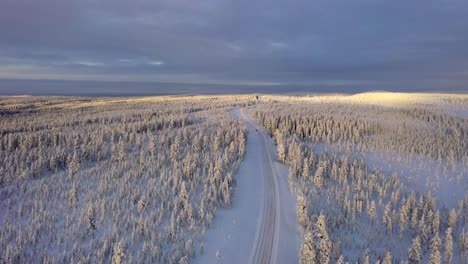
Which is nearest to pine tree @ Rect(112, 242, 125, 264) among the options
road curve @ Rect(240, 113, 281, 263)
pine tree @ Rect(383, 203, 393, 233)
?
road curve @ Rect(240, 113, 281, 263)

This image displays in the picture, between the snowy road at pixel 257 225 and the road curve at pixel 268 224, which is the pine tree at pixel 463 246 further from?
the road curve at pixel 268 224

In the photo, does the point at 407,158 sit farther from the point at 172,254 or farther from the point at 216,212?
the point at 172,254

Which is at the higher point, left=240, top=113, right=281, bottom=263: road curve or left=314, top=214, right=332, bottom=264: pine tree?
left=314, top=214, right=332, bottom=264: pine tree

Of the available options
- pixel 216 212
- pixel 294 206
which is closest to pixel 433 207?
pixel 294 206

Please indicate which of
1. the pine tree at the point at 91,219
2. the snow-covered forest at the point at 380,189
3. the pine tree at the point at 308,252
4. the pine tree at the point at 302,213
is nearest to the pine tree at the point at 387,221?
the snow-covered forest at the point at 380,189

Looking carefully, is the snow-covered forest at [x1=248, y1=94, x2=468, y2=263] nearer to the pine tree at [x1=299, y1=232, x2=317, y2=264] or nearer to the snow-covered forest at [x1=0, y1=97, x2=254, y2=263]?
the pine tree at [x1=299, y1=232, x2=317, y2=264]
